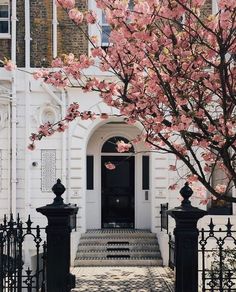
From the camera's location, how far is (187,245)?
7.44 metres

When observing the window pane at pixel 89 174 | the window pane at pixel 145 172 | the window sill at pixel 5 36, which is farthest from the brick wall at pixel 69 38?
the window pane at pixel 145 172

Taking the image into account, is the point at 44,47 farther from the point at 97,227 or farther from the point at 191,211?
the point at 191,211

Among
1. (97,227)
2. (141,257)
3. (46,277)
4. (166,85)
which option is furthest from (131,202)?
(166,85)

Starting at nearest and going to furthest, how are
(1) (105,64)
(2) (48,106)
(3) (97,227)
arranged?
1. (1) (105,64)
2. (2) (48,106)
3. (3) (97,227)

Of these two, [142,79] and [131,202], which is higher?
[142,79]

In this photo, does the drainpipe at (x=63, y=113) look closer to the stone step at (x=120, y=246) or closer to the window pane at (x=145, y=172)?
the stone step at (x=120, y=246)

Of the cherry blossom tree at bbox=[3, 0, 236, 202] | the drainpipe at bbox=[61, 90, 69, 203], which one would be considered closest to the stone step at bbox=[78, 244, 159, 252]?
the drainpipe at bbox=[61, 90, 69, 203]

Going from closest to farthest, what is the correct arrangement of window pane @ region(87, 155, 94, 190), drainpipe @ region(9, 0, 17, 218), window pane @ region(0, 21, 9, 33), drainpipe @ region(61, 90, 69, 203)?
1. drainpipe @ region(9, 0, 17, 218)
2. drainpipe @ region(61, 90, 69, 203)
3. window pane @ region(0, 21, 9, 33)
4. window pane @ region(87, 155, 94, 190)

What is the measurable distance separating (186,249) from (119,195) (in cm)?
1035

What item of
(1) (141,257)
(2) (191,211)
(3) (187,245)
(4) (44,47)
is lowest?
(1) (141,257)

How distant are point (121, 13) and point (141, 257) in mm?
9334

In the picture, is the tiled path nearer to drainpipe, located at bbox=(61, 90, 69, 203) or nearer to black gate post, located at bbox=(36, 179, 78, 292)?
drainpipe, located at bbox=(61, 90, 69, 203)

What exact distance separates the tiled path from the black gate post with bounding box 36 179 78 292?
3334 mm

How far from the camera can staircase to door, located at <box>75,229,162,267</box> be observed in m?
14.3
